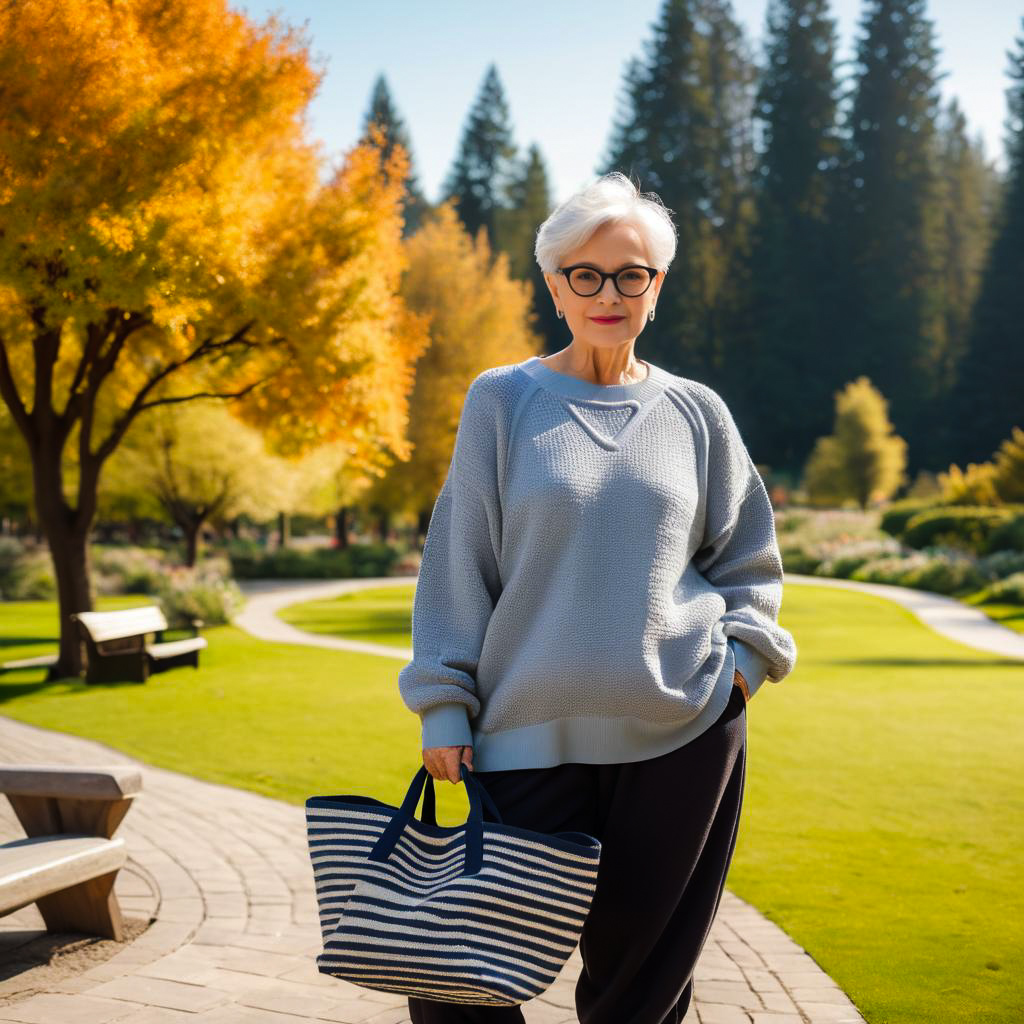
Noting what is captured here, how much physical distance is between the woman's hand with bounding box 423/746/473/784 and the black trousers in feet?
0.21

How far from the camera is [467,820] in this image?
221 centimetres

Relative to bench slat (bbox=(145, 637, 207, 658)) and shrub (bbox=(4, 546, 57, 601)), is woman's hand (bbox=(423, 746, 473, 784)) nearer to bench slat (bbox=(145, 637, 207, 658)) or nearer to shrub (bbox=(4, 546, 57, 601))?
bench slat (bbox=(145, 637, 207, 658))

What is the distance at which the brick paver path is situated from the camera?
11.5 feet

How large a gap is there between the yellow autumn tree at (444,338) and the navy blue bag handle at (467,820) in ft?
95.5

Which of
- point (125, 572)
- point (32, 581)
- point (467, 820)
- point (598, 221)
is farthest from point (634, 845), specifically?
point (125, 572)

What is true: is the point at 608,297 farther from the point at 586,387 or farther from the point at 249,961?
the point at 249,961

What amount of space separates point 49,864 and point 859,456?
40.5 metres

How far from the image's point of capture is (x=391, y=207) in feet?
40.3

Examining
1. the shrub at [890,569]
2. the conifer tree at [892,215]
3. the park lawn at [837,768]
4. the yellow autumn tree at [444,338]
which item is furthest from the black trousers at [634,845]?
the conifer tree at [892,215]

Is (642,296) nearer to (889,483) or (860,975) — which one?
(860,975)

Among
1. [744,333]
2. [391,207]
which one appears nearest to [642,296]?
[391,207]

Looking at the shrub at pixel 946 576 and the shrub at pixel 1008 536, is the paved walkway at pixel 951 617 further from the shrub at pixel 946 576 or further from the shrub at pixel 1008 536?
the shrub at pixel 1008 536

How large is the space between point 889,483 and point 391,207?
110ft

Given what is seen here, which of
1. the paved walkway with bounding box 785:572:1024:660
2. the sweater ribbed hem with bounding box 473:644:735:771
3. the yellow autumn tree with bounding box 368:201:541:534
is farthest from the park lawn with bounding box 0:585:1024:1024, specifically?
the yellow autumn tree with bounding box 368:201:541:534
